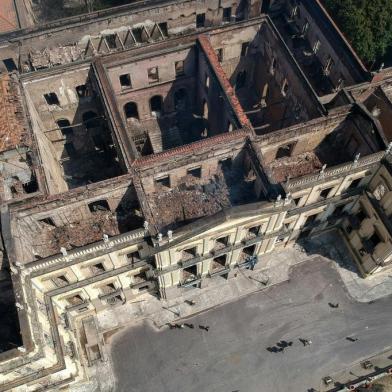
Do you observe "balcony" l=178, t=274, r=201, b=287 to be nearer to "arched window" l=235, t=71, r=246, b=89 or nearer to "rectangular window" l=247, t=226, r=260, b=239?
"rectangular window" l=247, t=226, r=260, b=239

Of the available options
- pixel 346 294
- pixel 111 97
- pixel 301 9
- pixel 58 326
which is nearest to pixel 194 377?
pixel 58 326

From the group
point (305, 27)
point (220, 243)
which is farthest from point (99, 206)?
point (305, 27)

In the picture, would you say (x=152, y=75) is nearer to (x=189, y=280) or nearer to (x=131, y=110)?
(x=131, y=110)

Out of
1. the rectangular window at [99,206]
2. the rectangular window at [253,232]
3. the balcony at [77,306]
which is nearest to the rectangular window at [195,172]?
the rectangular window at [253,232]

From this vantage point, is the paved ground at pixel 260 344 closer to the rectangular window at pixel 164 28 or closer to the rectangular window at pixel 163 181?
the rectangular window at pixel 163 181

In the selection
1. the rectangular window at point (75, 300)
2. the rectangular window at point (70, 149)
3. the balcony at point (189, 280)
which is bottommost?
the balcony at point (189, 280)

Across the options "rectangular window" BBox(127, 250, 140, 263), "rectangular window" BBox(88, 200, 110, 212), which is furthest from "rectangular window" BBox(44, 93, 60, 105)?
"rectangular window" BBox(127, 250, 140, 263)
